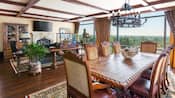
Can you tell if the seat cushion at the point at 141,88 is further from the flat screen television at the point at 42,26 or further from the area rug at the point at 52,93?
the flat screen television at the point at 42,26

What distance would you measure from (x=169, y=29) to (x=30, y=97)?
17.9ft

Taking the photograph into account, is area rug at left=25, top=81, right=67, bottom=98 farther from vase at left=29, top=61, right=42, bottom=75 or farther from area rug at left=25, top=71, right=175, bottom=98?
vase at left=29, top=61, right=42, bottom=75

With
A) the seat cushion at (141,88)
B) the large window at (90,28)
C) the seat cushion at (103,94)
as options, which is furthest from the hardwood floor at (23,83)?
the large window at (90,28)

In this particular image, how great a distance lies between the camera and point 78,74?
180 cm

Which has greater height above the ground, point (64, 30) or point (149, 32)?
point (64, 30)

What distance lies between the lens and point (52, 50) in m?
5.00

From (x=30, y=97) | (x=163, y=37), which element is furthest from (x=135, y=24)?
(x=163, y=37)

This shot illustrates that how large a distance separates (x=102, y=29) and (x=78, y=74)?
19.3 feet

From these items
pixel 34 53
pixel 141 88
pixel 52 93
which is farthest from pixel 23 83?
pixel 141 88

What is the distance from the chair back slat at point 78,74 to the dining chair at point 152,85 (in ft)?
3.02

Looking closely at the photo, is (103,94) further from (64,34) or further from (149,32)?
(64,34)

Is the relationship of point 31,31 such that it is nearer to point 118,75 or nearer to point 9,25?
point 9,25

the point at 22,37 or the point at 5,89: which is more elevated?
the point at 22,37

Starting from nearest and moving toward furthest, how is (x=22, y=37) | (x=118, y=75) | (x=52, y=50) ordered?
(x=118, y=75)
(x=52, y=50)
(x=22, y=37)
